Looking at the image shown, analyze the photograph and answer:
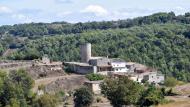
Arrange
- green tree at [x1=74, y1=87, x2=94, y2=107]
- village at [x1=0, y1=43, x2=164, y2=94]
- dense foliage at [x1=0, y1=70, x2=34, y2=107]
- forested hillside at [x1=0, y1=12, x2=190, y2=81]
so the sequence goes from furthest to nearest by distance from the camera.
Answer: forested hillside at [x1=0, y1=12, x2=190, y2=81] < village at [x1=0, y1=43, x2=164, y2=94] < green tree at [x1=74, y1=87, x2=94, y2=107] < dense foliage at [x1=0, y1=70, x2=34, y2=107]

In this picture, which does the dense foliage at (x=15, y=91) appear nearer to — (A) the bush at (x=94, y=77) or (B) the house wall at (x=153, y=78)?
(A) the bush at (x=94, y=77)

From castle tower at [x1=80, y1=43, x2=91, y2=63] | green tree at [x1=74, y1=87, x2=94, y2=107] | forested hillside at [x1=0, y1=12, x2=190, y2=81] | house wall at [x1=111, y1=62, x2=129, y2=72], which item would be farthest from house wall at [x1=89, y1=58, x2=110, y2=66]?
green tree at [x1=74, y1=87, x2=94, y2=107]

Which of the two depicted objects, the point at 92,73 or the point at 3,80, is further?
the point at 92,73

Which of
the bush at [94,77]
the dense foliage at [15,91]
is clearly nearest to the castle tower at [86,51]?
the bush at [94,77]

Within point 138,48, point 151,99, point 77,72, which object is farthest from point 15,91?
point 138,48

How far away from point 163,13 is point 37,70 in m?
117

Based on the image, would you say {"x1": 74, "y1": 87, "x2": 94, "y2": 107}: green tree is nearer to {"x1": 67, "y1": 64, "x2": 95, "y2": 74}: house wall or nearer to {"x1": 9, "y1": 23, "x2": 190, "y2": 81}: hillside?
{"x1": 67, "y1": 64, "x2": 95, "y2": 74}: house wall

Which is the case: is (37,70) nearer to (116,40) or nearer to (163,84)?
(163,84)

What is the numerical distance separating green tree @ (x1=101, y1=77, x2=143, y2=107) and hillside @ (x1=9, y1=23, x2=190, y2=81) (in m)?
35.5

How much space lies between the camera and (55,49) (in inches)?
5251

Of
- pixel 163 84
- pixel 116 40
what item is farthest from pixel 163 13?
pixel 163 84

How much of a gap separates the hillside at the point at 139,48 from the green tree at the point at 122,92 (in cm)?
3545

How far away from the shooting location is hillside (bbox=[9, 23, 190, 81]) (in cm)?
11119

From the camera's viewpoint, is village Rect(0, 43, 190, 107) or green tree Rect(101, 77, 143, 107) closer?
green tree Rect(101, 77, 143, 107)
